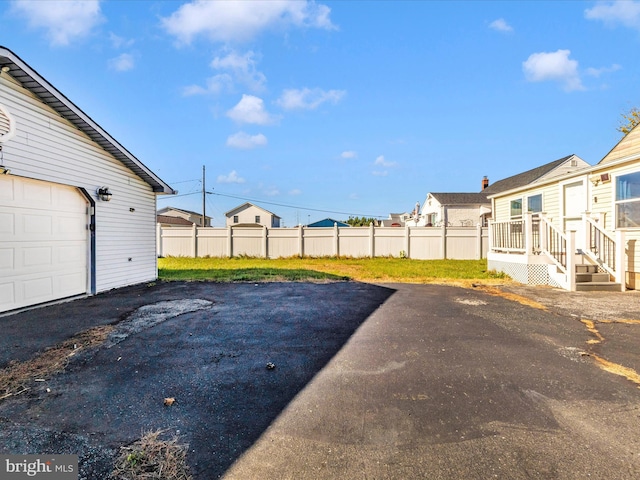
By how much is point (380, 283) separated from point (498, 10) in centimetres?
915

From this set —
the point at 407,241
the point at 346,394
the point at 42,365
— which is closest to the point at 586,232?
the point at 407,241

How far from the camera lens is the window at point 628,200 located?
23.4 ft

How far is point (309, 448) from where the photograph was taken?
1908 mm

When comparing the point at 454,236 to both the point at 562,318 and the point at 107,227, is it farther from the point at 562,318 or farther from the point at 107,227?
the point at 107,227

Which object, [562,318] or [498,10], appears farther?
[498,10]

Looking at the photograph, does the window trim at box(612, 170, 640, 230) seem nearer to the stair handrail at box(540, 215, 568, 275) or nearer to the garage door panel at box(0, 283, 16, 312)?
the stair handrail at box(540, 215, 568, 275)

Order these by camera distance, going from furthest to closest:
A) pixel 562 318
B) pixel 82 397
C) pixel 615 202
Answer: pixel 615 202
pixel 562 318
pixel 82 397

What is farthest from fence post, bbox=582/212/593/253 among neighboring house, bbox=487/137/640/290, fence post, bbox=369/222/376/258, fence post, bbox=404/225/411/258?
fence post, bbox=369/222/376/258

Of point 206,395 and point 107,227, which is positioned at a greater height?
point 107,227

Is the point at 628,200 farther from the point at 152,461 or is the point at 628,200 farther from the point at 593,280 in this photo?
the point at 152,461

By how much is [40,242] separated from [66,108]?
2755 millimetres

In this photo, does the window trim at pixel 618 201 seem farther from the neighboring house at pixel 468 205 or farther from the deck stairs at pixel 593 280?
the neighboring house at pixel 468 205

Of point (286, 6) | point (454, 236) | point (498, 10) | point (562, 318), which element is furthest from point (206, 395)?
point (454, 236)

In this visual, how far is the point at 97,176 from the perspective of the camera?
24.4ft
